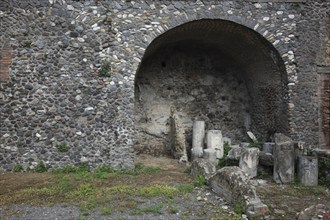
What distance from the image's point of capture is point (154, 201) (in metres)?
6.64

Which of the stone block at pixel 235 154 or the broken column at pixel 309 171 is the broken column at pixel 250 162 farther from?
the broken column at pixel 309 171

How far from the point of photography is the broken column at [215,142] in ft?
34.8

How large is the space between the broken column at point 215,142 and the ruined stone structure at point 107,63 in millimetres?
1814

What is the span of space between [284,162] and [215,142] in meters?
2.69

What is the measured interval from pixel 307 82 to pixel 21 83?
769 cm

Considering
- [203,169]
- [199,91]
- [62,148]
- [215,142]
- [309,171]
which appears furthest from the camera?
[199,91]

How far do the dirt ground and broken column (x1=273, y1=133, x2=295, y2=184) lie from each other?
21cm

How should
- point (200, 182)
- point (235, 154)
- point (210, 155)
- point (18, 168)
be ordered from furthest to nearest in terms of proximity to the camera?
point (210, 155), point (235, 154), point (18, 168), point (200, 182)

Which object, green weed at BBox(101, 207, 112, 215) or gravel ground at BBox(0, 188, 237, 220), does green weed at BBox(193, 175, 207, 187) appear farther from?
green weed at BBox(101, 207, 112, 215)

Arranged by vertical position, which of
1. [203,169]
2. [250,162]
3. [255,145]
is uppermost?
[255,145]

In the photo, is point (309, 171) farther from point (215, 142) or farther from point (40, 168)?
point (40, 168)

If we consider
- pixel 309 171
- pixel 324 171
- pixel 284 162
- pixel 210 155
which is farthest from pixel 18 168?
pixel 324 171

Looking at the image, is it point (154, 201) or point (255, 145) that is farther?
point (255, 145)

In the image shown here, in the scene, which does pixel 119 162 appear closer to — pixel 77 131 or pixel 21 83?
pixel 77 131
